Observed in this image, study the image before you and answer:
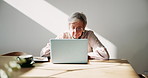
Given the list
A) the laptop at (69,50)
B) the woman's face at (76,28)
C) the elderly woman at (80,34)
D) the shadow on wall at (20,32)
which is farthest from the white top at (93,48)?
the shadow on wall at (20,32)

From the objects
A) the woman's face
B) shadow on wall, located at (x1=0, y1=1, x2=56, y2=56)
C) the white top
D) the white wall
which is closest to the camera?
the white top

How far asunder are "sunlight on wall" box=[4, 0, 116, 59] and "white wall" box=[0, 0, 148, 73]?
0.07 m

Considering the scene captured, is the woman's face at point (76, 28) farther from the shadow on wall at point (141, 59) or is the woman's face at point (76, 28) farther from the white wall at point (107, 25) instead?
the shadow on wall at point (141, 59)

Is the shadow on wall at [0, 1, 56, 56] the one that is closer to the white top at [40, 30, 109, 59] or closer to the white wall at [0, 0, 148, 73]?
the white wall at [0, 0, 148, 73]

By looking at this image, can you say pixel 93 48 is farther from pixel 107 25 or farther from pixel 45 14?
pixel 45 14

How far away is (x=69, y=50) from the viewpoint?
1.68 meters

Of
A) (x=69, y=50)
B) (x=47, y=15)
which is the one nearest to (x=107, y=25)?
(x=47, y=15)

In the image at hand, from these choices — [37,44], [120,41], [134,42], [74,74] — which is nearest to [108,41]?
[120,41]

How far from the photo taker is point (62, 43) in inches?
65.7

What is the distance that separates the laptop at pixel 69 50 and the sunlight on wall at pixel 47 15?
1.71 meters

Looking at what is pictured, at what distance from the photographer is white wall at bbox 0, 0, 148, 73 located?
130 inches

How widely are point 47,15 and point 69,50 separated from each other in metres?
1.84

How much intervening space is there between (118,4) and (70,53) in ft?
6.36

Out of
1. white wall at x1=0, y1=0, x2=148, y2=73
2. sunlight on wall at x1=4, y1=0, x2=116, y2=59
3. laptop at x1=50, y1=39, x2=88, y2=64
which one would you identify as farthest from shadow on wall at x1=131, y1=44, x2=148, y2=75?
laptop at x1=50, y1=39, x2=88, y2=64
